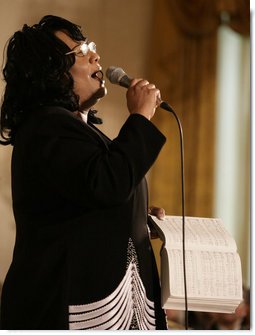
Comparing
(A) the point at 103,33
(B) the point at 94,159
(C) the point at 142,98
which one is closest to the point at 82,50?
(C) the point at 142,98

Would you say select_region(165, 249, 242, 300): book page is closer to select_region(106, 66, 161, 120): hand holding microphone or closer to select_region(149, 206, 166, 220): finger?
select_region(149, 206, 166, 220): finger

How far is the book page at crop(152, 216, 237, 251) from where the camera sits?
1637mm

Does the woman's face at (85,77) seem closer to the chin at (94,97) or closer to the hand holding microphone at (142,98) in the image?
the chin at (94,97)

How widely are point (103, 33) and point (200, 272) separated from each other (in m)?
1.19

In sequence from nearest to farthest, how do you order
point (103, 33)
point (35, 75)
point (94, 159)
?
point (94, 159), point (35, 75), point (103, 33)

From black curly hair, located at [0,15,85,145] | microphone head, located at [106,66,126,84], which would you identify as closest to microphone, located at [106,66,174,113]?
microphone head, located at [106,66,126,84]

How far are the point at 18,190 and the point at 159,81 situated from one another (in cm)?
164

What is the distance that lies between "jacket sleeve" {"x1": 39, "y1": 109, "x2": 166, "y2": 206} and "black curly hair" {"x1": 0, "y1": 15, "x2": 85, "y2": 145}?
0.40 ft

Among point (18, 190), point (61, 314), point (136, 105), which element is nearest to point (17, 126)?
point (18, 190)

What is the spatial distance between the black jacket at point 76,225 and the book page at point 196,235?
4.7 inches

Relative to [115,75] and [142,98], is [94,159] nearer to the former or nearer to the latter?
[142,98]

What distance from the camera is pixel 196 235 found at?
66.0 inches

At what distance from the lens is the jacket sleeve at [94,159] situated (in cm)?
141

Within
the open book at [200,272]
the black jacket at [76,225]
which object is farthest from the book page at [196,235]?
the black jacket at [76,225]
